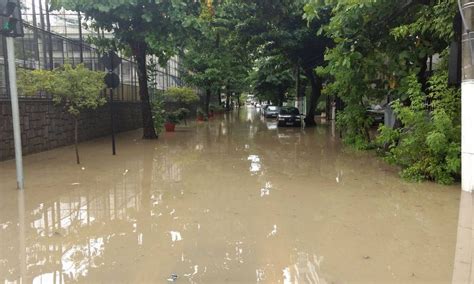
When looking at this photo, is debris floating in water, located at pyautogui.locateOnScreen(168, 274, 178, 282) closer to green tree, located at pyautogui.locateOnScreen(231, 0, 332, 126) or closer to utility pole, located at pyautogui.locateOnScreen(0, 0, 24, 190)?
utility pole, located at pyautogui.locateOnScreen(0, 0, 24, 190)

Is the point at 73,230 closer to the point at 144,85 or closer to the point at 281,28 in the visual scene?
the point at 144,85

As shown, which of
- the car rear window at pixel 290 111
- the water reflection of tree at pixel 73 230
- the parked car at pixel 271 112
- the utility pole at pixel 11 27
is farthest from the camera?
the parked car at pixel 271 112

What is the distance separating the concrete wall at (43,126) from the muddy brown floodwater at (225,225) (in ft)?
4.73

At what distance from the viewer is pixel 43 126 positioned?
1382 centimetres

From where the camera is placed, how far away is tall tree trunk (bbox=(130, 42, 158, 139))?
17450mm

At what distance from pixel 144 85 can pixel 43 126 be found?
16.5 ft

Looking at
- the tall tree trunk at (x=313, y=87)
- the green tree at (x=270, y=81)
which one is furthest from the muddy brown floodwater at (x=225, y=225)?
the green tree at (x=270, y=81)

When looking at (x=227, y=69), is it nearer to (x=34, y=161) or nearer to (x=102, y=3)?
(x=102, y=3)

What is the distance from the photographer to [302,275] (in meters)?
4.30

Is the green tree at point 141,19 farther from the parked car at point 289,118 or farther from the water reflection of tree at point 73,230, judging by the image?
the parked car at point 289,118

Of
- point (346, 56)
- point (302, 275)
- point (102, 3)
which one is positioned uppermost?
point (102, 3)

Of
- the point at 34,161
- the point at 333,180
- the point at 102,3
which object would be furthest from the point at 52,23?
the point at 333,180

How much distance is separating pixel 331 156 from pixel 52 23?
12.7 meters

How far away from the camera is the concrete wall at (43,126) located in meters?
11.7
